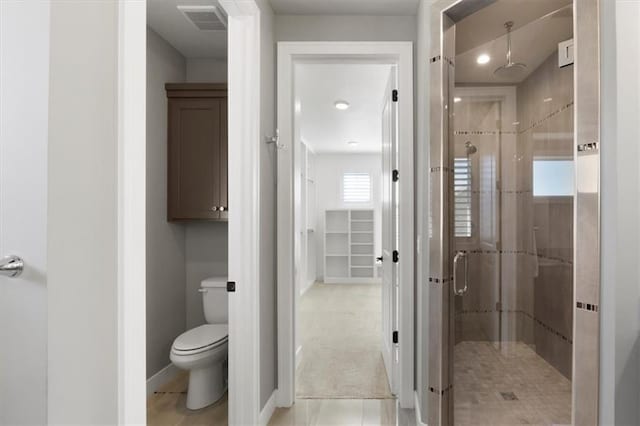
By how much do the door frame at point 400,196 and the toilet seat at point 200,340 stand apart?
0.42 meters

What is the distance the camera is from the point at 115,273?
0.89 meters

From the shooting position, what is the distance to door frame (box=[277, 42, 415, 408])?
2459mm

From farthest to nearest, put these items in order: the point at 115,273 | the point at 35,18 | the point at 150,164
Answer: the point at 150,164, the point at 115,273, the point at 35,18

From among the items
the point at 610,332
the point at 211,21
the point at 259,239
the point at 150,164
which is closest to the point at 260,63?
the point at 211,21

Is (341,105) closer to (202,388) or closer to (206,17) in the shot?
(206,17)

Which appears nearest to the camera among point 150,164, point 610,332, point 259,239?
point 610,332

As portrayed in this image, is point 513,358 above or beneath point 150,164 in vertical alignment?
beneath

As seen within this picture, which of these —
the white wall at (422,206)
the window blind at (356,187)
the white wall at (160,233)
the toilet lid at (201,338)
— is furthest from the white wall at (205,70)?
the window blind at (356,187)

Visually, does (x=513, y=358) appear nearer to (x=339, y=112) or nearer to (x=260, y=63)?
(x=260, y=63)

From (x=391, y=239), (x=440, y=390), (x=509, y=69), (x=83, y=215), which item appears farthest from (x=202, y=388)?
(x=509, y=69)

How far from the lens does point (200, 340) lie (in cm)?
243

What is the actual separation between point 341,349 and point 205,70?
9.37 feet

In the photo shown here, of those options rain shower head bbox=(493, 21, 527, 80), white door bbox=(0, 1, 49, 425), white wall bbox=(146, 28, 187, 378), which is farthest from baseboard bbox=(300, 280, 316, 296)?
white door bbox=(0, 1, 49, 425)

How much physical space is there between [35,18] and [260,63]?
1.51 meters
